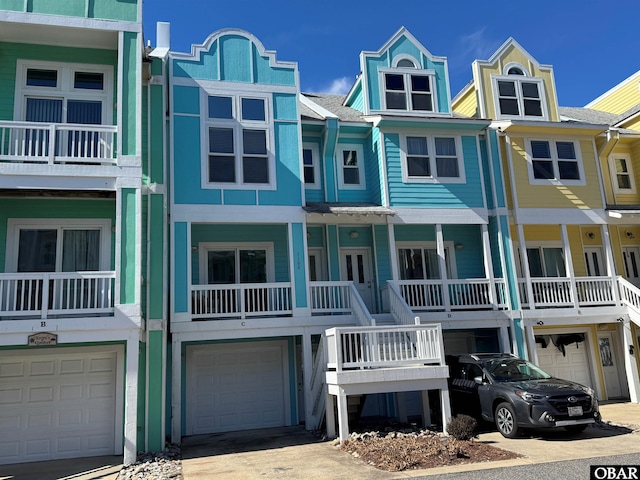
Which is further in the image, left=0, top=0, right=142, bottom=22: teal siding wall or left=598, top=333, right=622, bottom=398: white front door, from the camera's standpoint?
left=598, top=333, right=622, bottom=398: white front door

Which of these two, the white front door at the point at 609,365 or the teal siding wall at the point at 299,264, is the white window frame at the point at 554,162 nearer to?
the white front door at the point at 609,365

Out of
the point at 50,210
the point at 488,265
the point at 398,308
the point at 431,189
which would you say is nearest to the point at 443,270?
the point at 488,265

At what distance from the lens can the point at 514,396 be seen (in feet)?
35.9

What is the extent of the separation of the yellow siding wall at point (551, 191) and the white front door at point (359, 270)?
5316 mm

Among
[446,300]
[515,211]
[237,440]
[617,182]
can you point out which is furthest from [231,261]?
[617,182]

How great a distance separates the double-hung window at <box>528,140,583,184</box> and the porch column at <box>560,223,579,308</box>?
1710mm

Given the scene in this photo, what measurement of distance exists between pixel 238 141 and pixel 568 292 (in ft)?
36.5

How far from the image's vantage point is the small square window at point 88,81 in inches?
525

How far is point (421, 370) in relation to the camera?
463 inches

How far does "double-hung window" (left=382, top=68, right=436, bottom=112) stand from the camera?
17.3 m

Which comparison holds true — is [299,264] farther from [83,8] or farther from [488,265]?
[83,8]

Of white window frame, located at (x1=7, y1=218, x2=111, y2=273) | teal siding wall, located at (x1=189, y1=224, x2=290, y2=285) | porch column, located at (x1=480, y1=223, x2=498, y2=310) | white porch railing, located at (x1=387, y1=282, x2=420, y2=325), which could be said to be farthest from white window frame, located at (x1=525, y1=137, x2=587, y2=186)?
white window frame, located at (x1=7, y1=218, x2=111, y2=273)

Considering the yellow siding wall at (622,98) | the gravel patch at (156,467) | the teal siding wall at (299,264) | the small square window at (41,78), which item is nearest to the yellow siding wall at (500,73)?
the yellow siding wall at (622,98)

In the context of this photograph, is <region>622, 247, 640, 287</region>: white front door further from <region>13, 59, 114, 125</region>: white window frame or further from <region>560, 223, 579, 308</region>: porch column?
<region>13, 59, 114, 125</region>: white window frame
